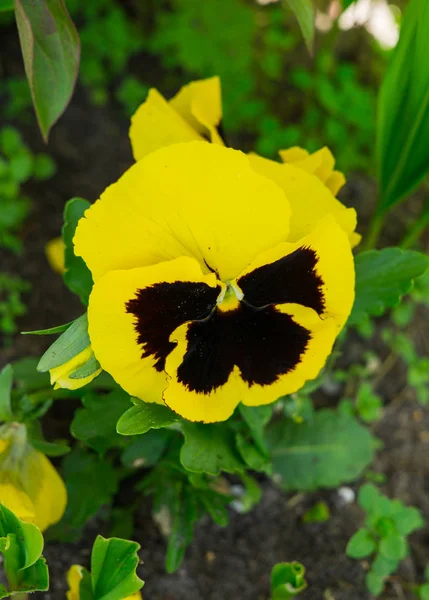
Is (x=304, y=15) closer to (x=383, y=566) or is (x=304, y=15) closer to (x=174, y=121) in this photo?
(x=174, y=121)

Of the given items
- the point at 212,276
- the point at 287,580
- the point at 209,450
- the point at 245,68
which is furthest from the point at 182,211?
the point at 245,68

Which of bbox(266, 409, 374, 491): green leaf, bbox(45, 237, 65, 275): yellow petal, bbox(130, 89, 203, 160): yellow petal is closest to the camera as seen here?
bbox(130, 89, 203, 160): yellow petal

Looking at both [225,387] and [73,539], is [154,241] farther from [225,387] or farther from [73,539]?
[73,539]

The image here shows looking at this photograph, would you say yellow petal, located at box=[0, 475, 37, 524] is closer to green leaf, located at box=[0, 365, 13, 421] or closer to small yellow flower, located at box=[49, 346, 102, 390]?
green leaf, located at box=[0, 365, 13, 421]

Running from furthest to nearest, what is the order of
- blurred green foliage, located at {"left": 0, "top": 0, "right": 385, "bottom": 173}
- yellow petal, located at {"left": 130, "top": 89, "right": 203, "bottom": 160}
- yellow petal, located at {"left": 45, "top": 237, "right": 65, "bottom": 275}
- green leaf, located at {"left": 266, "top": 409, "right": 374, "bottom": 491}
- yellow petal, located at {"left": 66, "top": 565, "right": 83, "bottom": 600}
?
blurred green foliage, located at {"left": 0, "top": 0, "right": 385, "bottom": 173}, yellow petal, located at {"left": 45, "top": 237, "right": 65, "bottom": 275}, green leaf, located at {"left": 266, "top": 409, "right": 374, "bottom": 491}, yellow petal, located at {"left": 66, "top": 565, "right": 83, "bottom": 600}, yellow petal, located at {"left": 130, "top": 89, "right": 203, "bottom": 160}

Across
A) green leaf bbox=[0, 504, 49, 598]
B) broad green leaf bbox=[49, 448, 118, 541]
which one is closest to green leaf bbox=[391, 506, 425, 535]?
broad green leaf bbox=[49, 448, 118, 541]

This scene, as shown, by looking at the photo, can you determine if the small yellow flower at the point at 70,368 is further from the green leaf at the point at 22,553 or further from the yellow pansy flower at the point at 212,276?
the green leaf at the point at 22,553
